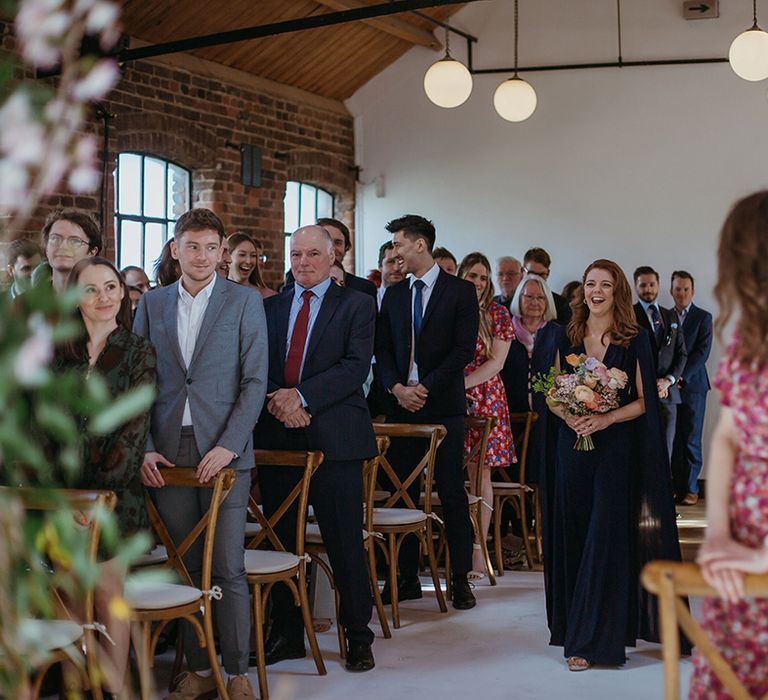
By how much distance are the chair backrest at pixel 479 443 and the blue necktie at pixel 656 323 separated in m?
3.47

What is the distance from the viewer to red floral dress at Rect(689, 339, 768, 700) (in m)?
2.09

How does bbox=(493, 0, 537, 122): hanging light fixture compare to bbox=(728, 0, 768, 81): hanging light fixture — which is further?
bbox=(493, 0, 537, 122): hanging light fixture

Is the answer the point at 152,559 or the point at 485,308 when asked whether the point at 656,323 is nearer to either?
the point at 485,308

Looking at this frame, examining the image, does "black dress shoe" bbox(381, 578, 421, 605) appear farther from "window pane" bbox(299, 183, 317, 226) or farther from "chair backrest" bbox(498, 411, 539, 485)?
"window pane" bbox(299, 183, 317, 226)

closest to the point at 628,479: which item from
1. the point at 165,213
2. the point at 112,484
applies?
the point at 112,484

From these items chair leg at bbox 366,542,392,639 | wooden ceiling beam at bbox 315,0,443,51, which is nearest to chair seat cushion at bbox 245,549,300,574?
chair leg at bbox 366,542,392,639

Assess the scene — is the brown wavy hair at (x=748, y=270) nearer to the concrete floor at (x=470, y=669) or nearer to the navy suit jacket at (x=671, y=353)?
the concrete floor at (x=470, y=669)

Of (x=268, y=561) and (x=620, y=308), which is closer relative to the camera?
(x=268, y=561)

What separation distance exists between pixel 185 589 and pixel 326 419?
42.3 inches

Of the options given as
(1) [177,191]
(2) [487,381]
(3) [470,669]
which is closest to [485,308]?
(2) [487,381]

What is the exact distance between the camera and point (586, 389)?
4.61 metres

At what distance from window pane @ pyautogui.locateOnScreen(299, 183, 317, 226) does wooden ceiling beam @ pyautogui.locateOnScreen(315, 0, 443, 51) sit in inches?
69.3

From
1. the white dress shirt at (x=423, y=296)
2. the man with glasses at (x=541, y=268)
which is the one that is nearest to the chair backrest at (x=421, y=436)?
the white dress shirt at (x=423, y=296)

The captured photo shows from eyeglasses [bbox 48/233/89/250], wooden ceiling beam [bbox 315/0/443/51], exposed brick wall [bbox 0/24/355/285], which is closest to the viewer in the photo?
eyeglasses [bbox 48/233/89/250]
